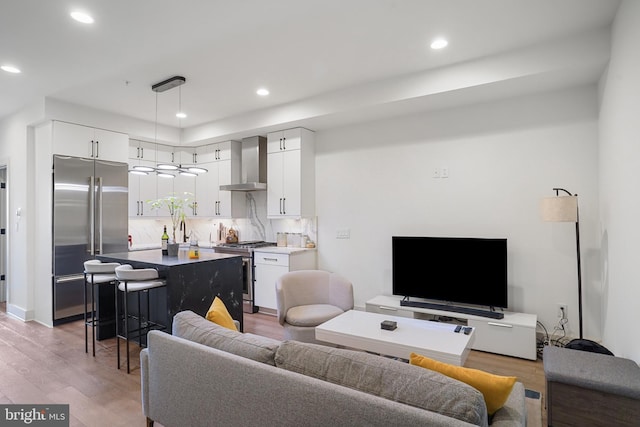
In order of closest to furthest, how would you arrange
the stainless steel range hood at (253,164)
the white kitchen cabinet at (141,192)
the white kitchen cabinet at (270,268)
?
A: the white kitchen cabinet at (270,268) < the stainless steel range hood at (253,164) < the white kitchen cabinet at (141,192)

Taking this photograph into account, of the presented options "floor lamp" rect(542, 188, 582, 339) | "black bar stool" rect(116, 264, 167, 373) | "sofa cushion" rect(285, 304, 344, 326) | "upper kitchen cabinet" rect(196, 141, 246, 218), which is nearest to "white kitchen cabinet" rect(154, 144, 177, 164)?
"upper kitchen cabinet" rect(196, 141, 246, 218)

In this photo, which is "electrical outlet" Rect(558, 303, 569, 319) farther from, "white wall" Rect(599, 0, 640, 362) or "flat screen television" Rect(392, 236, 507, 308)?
"flat screen television" Rect(392, 236, 507, 308)

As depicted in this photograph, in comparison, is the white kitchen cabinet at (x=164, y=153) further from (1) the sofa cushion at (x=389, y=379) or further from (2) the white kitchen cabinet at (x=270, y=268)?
(1) the sofa cushion at (x=389, y=379)

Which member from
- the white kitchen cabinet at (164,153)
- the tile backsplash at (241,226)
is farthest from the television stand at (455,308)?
the white kitchen cabinet at (164,153)

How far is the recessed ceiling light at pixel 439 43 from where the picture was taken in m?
3.05

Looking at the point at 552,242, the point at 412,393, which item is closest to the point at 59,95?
the point at 412,393

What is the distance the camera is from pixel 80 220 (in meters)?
4.70

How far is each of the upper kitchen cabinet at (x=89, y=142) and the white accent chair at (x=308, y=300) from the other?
321 cm

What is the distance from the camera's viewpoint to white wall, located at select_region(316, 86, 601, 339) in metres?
3.51

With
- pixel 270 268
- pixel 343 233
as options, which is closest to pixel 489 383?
pixel 343 233

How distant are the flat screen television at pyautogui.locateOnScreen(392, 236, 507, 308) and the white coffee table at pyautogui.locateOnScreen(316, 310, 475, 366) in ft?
3.50

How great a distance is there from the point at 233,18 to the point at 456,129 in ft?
8.79

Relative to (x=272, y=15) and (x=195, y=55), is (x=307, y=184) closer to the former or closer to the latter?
(x=195, y=55)

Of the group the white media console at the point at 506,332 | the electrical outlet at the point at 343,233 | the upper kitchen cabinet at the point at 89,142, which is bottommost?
the white media console at the point at 506,332
